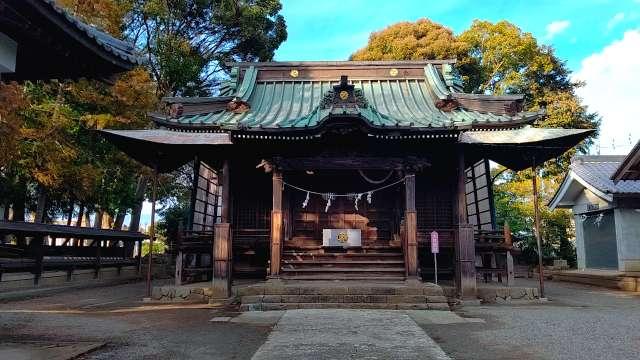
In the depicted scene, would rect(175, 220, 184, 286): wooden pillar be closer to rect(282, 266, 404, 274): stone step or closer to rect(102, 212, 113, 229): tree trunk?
rect(282, 266, 404, 274): stone step

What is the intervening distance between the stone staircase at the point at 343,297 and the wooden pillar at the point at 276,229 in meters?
0.89

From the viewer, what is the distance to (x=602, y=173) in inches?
953

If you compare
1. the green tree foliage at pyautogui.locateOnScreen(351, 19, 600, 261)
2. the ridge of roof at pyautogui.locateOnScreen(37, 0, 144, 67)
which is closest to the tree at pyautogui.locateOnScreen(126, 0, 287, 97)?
the green tree foliage at pyautogui.locateOnScreen(351, 19, 600, 261)

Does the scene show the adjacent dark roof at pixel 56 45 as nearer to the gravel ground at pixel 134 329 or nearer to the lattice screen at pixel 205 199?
the gravel ground at pixel 134 329

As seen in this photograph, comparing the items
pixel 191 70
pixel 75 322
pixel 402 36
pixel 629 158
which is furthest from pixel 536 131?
pixel 402 36

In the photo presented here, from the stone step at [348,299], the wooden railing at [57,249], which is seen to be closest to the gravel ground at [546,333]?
the stone step at [348,299]

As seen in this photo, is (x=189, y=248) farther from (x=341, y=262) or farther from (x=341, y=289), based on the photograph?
(x=341, y=289)

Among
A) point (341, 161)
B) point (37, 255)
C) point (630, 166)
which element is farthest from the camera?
point (37, 255)

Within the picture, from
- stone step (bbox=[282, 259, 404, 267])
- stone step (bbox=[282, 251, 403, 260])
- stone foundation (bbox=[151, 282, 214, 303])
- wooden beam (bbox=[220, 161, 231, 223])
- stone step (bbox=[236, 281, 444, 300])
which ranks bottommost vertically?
stone foundation (bbox=[151, 282, 214, 303])

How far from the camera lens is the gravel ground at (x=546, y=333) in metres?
6.90

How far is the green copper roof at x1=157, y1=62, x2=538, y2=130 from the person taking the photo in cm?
1355

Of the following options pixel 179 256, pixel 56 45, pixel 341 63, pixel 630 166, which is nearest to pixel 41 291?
pixel 179 256

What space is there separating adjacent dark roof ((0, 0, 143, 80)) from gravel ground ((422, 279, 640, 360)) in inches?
257

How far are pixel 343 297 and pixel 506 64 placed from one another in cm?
2739
